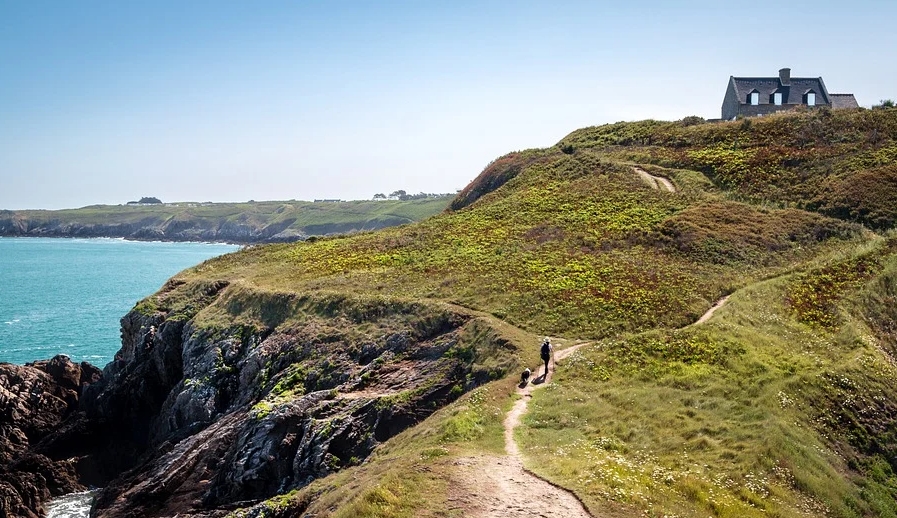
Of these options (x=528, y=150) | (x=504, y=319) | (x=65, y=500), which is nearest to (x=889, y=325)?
(x=504, y=319)

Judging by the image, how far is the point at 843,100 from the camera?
295 feet

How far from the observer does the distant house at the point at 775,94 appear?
8756cm

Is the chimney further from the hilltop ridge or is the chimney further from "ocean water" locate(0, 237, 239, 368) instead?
"ocean water" locate(0, 237, 239, 368)

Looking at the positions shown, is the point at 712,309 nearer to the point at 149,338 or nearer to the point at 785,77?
the point at 149,338

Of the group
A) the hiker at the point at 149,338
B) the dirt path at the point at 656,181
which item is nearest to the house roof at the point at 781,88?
the dirt path at the point at 656,181

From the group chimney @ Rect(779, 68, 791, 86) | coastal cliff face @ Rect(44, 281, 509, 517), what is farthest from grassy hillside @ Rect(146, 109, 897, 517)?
chimney @ Rect(779, 68, 791, 86)

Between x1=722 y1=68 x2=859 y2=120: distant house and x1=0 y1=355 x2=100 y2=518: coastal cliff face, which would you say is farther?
x1=722 y1=68 x2=859 y2=120: distant house

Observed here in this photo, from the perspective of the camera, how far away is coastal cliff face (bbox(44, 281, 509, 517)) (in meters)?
35.6

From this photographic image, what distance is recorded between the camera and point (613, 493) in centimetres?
2130

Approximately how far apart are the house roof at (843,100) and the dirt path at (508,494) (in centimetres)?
8643

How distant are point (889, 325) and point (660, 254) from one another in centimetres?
1728

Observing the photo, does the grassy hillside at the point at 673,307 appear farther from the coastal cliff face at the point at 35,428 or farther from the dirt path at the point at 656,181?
the coastal cliff face at the point at 35,428

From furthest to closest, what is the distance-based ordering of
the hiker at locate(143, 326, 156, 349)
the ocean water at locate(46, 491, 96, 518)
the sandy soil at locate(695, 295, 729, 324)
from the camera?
the hiker at locate(143, 326, 156, 349) → the ocean water at locate(46, 491, 96, 518) → the sandy soil at locate(695, 295, 729, 324)

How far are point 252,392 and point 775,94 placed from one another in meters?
78.4
